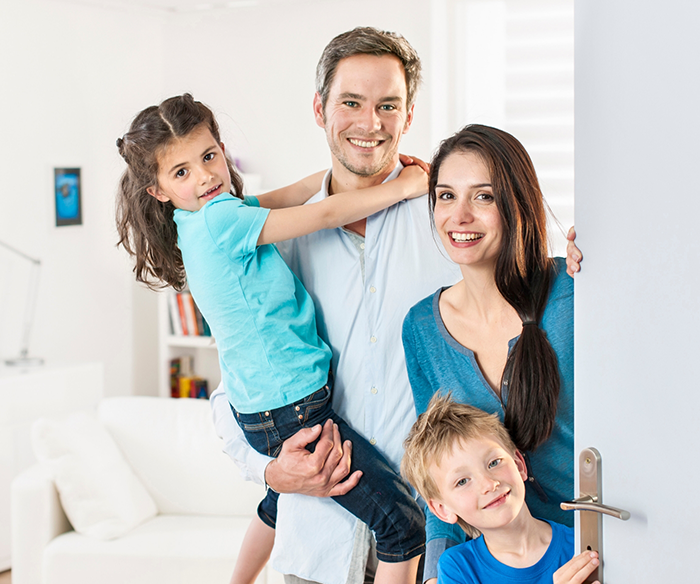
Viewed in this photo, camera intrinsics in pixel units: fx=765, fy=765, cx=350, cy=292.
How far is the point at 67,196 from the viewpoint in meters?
4.37

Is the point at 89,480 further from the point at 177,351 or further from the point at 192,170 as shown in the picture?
the point at 177,351

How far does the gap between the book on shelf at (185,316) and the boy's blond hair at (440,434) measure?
11.0 feet

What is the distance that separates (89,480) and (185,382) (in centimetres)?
191

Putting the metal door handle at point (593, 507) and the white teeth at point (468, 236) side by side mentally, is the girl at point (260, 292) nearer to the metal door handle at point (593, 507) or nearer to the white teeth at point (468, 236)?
the white teeth at point (468, 236)

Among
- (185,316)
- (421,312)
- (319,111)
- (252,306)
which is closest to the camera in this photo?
(421,312)

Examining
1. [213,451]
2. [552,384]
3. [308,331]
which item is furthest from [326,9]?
[552,384]

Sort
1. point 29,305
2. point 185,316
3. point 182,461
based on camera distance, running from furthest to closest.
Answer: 1. point 185,316
2. point 29,305
3. point 182,461

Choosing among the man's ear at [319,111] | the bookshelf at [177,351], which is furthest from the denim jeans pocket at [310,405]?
the bookshelf at [177,351]

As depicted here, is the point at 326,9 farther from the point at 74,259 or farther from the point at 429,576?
the point at 429,576

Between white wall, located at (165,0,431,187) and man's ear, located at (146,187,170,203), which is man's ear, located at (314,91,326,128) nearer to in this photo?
man's ear, located at (146,187,170,203)

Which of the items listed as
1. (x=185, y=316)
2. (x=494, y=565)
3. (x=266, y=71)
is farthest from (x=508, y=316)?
(x=266, y=71)

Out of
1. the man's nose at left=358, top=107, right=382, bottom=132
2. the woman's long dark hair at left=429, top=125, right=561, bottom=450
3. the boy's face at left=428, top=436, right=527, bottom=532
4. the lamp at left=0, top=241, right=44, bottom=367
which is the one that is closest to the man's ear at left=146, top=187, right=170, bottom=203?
the man's nose at left=358, top=107, right=382, bottom=132

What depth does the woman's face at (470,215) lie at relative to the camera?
1276mm

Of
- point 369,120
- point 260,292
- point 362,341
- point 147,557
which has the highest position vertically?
point 369,120
